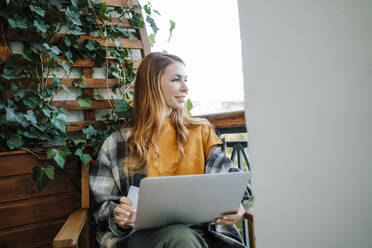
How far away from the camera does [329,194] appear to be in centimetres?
29

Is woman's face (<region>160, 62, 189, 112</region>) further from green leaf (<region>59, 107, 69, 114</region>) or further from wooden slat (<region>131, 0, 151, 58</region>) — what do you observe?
green leaf (<region>59, 107, 69, 114</region>)

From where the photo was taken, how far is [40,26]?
1290mm

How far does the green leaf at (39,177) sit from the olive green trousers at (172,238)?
60 centimetres

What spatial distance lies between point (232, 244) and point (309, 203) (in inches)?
31.8

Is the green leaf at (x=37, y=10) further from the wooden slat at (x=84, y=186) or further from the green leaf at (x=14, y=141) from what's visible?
the wooden slat at (x=84, y=186)

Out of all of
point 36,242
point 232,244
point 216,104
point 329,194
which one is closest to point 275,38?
point 329,194

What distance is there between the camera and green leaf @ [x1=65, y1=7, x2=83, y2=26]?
1355 millimetres

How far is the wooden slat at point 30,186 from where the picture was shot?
117cm

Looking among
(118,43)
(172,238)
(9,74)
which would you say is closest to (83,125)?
(9,74)

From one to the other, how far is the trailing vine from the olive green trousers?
0.56 m

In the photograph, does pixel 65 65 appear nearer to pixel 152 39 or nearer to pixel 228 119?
pixel 152 39

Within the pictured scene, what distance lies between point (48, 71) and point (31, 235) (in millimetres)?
856

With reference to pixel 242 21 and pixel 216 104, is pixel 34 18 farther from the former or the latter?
pixel 216 104

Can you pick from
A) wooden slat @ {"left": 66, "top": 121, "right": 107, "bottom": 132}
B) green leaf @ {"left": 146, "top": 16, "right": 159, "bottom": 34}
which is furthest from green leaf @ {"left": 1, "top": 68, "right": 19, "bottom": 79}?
green leaf @ {"left": 146, "top": 16, "right": 159, "bottom": 34}
